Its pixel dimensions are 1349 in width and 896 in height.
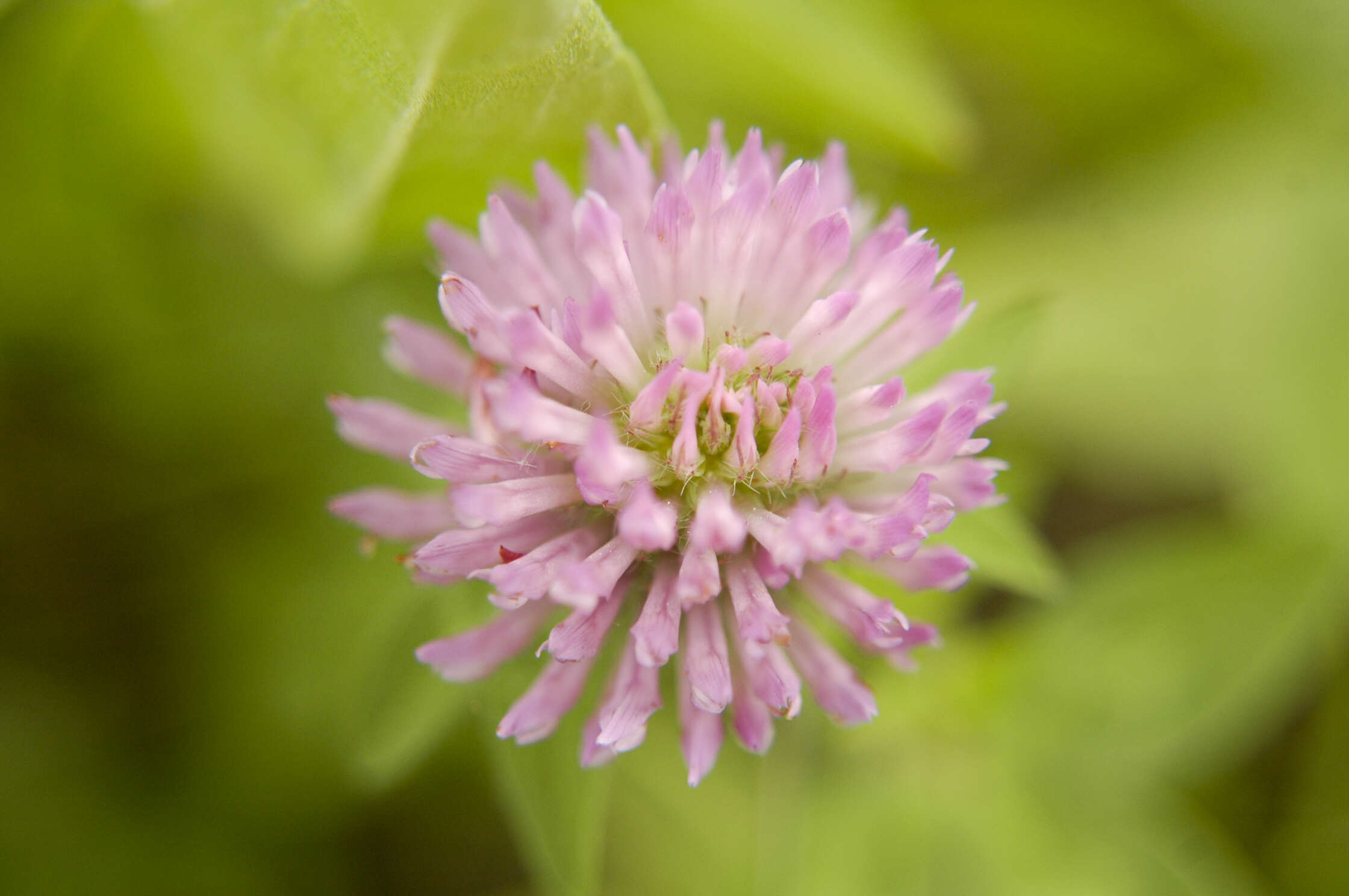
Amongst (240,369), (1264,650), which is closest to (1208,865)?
(1264,650)

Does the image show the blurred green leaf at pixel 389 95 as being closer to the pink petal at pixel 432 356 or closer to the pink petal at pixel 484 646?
the pink petal at pixel 432 356

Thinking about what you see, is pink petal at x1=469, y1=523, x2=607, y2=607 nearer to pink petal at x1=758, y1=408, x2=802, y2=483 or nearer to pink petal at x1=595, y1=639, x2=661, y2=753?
pink petal at x1=595, y1=639, x2=661, y2=753

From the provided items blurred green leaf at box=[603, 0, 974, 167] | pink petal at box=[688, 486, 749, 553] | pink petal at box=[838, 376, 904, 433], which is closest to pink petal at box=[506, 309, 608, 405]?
pink petal at box=[688, 486, 749, 553]

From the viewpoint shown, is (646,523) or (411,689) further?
(411,689)

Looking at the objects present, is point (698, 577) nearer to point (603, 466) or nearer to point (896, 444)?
point (603, 466)

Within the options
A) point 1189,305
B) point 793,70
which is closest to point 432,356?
point 793,70

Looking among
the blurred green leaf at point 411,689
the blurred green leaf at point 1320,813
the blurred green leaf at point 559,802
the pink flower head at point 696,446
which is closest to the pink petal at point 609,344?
the pink flower head at point 696,446

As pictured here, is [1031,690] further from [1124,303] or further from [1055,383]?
[1124,303]
